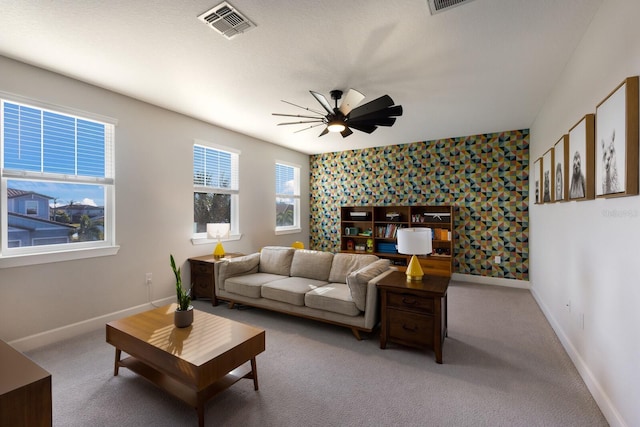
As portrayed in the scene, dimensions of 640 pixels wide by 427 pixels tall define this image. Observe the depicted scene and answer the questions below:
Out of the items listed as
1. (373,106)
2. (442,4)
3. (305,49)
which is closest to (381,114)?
(373,106)

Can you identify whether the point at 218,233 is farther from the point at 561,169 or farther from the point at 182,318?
the point at 561,169

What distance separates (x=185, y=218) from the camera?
4.17m

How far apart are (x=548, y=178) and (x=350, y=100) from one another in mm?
2333

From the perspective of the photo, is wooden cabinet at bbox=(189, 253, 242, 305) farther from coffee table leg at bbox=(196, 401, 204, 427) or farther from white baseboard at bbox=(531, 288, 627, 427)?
white baseboard at bbox=(531, 288, 627, 427)

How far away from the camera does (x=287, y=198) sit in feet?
20.8

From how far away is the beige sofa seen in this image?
2879 mm

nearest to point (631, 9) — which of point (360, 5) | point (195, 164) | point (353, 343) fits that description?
point (360, 5)

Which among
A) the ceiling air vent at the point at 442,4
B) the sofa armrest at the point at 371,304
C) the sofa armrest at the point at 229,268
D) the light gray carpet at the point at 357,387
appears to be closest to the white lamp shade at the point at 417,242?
the sofa armrest at the point at 371,304

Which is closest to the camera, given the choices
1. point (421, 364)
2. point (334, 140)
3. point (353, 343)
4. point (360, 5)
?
point (360, 5)

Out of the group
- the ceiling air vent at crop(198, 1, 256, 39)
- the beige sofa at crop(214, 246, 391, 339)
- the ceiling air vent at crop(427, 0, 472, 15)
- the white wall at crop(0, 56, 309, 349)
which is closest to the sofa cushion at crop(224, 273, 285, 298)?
the beige sofa at crop(214, 246, 391, 339)

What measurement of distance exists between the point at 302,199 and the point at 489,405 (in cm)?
528

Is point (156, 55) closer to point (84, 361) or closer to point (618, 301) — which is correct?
point (84, 361)

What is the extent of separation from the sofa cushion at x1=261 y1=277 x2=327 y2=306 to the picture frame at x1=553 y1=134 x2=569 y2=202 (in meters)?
2.53

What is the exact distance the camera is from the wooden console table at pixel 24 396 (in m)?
1.16
